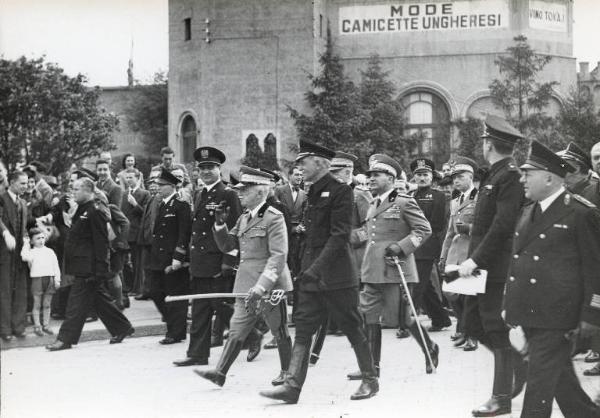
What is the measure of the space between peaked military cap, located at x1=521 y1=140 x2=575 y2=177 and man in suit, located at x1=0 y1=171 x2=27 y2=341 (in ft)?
22.9

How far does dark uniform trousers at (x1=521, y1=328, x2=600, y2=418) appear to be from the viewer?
6078 mm

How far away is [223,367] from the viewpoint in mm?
8359

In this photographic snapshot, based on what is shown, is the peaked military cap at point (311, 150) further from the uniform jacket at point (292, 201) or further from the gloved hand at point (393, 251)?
the uniform jacket at point (292, 201)

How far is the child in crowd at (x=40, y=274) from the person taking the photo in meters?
12.2

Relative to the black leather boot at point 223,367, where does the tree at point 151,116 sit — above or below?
above

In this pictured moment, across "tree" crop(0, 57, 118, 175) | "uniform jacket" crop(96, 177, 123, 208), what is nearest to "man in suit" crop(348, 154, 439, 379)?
"uniform jacket" crop(96, 177, 123, 208)

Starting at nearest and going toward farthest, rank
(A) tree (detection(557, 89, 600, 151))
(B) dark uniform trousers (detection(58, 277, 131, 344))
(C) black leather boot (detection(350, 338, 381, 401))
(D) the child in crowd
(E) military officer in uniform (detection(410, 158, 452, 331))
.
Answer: (C) black leather boot (detection(350, 338, 381, 401)), (B) dark uniform trousers (detection(58, 277, 131, 344)), (D) the child in crowd, (E) military officer in uniform (detection(410, 158, 452, 331)), (A) tree (detection(557, 89, 600, 151))

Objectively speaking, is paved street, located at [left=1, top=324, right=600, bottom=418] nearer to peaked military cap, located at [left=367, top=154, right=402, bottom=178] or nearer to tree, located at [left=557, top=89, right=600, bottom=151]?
peaked military cap, located at [left=367, top=154, right=402, bottom=178]

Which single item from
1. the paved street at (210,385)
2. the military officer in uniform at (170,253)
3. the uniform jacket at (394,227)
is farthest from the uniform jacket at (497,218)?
the military officer in uniform at (170,253)

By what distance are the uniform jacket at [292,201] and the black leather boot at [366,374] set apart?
224 inches

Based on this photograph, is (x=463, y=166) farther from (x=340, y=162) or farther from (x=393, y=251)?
(x=393, y=251)

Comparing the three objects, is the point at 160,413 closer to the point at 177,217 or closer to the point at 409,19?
the point at 177,217

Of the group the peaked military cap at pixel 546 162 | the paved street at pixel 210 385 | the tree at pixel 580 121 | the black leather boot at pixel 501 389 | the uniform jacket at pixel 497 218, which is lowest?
the paved street at pixel 210 385

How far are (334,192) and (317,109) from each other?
31.5 m
